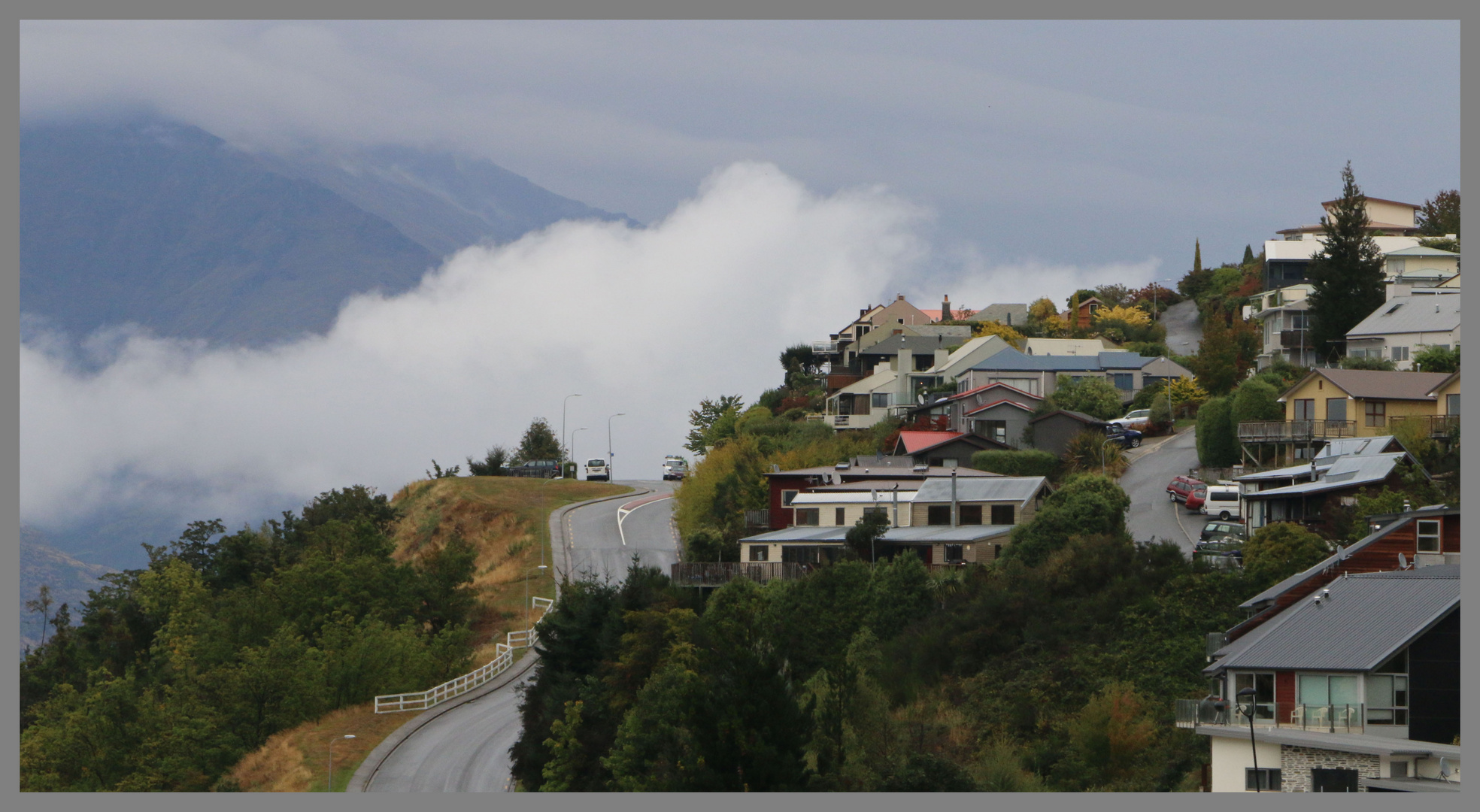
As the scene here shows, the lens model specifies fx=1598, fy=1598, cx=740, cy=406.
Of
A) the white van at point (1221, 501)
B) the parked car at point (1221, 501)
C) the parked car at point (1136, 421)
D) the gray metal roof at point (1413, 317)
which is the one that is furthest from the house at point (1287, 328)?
the white van at point (1221, 501)

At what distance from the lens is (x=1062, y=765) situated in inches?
1727

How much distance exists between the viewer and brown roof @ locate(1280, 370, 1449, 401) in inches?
2968

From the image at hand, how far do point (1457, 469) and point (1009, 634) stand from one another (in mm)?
20013

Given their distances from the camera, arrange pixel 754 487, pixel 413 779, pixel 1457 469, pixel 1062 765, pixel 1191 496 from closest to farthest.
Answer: pixel 1062 765
pixel 413 779
pixel 1457 469
pixel 1191 496
pixel 754 487

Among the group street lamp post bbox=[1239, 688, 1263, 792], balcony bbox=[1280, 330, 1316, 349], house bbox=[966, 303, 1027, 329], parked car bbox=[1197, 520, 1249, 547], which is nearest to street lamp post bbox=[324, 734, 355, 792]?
street lamp post bbox=[1239, 688, 1263, 792]

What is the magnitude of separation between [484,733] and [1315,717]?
106ft

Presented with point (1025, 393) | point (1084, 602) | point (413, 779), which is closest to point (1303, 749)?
point (1084, 602)

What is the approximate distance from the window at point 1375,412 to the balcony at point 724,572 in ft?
93.5

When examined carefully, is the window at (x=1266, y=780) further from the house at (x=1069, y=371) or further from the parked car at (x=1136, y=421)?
the house at (x=1069, y=371)

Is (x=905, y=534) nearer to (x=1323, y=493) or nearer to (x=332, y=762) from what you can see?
(x=1323, y=493)

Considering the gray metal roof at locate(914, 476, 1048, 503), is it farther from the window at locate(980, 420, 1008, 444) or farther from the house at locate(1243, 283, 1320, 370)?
the house at locate(1243, 283, 1320, 370)

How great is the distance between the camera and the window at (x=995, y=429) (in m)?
95.8

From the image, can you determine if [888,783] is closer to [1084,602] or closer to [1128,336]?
[1084,602]

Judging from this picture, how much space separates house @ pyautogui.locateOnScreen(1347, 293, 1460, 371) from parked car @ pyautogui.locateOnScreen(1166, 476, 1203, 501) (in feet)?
66.4
